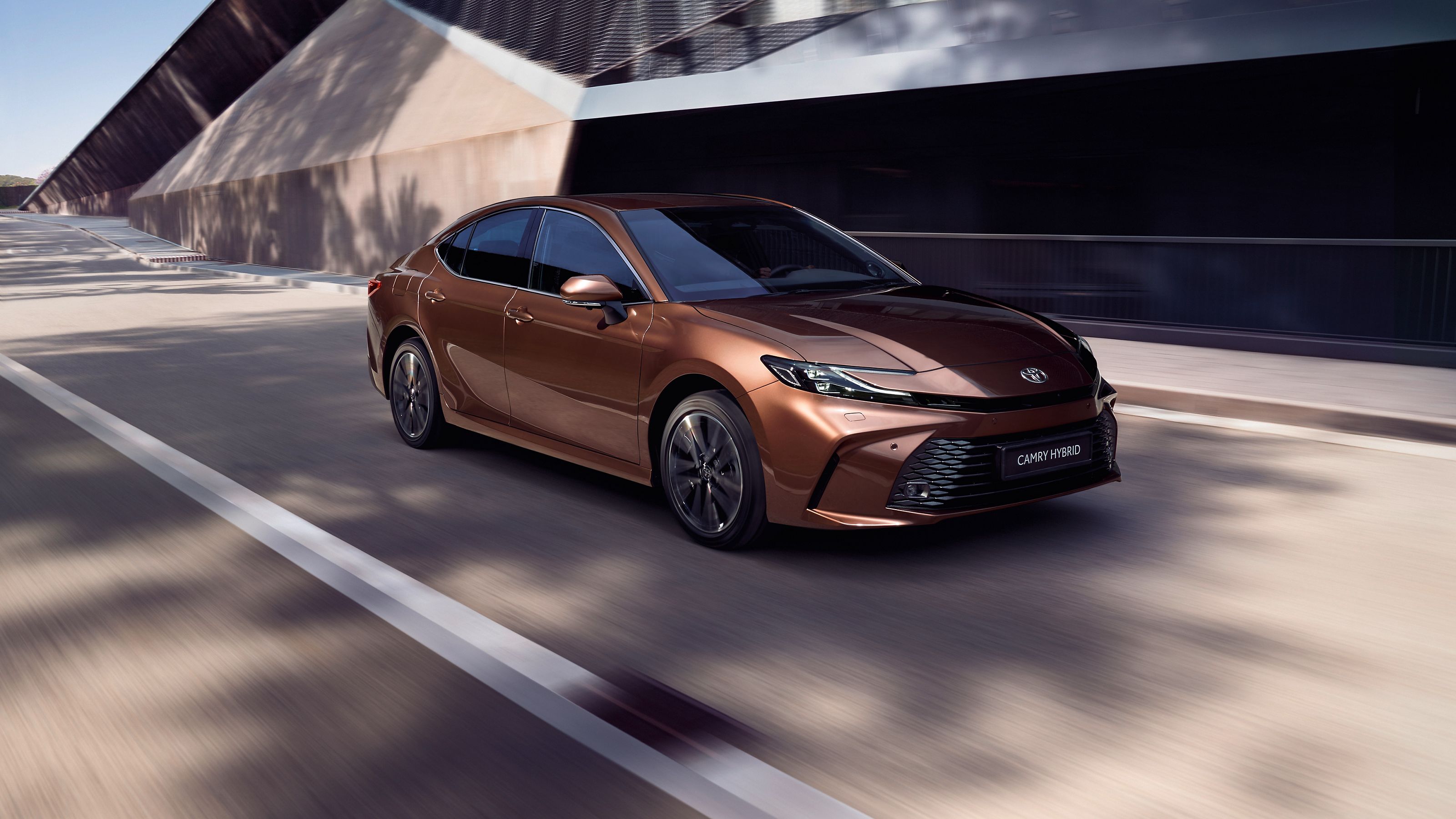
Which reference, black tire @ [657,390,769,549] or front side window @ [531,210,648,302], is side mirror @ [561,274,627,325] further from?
black tire @ [657,390,769,549]

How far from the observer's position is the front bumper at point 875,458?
4.94m

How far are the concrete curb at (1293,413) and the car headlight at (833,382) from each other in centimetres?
469

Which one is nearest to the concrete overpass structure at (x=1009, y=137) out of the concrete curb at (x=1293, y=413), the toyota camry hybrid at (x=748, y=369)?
the concrete curb at (x=1293, y=413)

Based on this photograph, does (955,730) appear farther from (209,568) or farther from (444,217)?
(444,217)

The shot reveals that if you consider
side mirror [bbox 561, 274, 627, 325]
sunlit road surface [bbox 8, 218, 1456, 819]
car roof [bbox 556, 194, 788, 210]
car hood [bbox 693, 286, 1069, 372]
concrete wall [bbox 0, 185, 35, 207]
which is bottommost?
sunlit road surface [bbox 8, 218, 1456, 819]

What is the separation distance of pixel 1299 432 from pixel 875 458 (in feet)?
14.9

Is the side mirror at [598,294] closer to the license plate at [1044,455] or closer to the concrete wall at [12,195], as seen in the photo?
the license plate at [1044,455]

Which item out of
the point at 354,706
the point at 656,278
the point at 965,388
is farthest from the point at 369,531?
the point at 965,388

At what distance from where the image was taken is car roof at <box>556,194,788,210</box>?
261 inches

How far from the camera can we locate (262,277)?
27.7 m

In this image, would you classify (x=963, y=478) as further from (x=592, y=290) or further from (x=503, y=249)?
(x=503, y=249)

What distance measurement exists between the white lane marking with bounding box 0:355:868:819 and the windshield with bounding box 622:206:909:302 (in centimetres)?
193

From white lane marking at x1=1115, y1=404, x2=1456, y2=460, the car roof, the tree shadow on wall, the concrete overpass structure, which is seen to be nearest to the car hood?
the car roof

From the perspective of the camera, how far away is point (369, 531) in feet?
19.3
